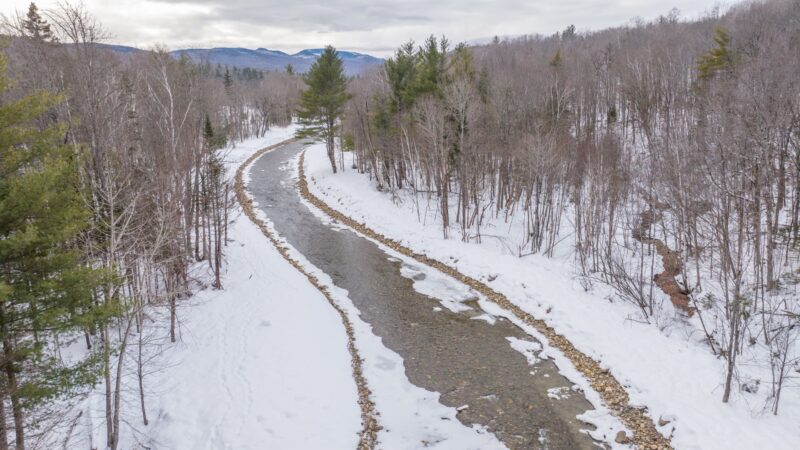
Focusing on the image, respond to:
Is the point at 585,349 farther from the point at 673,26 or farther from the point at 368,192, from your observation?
the point at 673,26

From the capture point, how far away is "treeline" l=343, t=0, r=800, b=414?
14250 mm

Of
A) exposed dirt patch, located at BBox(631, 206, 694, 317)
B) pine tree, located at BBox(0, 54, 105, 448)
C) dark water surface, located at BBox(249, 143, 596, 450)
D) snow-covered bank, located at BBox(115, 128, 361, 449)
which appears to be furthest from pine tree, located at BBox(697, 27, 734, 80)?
pine tree, located at BBox(0, 54, 105, 448)

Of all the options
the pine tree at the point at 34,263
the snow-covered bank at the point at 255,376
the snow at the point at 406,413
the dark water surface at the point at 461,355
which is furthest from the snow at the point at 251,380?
the pine tree at the point at 34,263

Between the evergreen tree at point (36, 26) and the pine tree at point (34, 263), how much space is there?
739cm

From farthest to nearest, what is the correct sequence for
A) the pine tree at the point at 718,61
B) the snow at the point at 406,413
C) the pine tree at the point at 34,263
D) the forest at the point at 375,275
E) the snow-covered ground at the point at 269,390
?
the pine tree at the point at 718,61, the snow-covered ground at the point at 269,390, the snow at the point at 406,413, the forest at the point at 375,275, the pine tree at the point at 34,263

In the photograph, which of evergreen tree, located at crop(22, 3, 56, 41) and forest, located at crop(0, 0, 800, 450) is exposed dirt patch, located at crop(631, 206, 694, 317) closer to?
forest, located at crop(0, 0, 800, 450)

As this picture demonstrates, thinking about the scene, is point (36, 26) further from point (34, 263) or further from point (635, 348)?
point (635, 348)

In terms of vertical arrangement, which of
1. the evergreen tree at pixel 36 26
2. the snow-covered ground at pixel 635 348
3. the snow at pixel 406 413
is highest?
the evergreen tree at pixel 36 26

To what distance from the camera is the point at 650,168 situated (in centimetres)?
2242

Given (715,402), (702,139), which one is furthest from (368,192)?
(715,402)

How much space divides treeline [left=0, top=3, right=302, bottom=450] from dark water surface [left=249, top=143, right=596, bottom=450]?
20.8 ft

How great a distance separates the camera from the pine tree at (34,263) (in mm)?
9125

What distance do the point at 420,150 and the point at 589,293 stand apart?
1740 cm

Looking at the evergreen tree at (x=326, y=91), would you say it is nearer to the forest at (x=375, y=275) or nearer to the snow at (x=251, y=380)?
the forest at (x=375, y=275)
